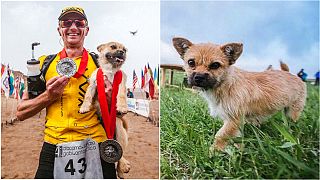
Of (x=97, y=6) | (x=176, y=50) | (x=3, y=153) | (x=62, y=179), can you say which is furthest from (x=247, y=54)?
(x=3, y=153)

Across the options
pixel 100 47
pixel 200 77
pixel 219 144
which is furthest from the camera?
pixel 100 47

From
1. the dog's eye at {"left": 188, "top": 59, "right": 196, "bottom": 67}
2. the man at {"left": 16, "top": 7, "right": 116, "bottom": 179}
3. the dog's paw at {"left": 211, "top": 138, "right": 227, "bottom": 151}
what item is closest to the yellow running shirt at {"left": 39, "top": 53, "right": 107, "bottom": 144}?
the man at {"left": 16, "top": 7, "right": 116, "bottom": 179}

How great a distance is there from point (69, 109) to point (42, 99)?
208 mm

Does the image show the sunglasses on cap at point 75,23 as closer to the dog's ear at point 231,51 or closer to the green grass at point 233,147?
the green grass at point 233,147

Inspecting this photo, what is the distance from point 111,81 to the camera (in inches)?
104

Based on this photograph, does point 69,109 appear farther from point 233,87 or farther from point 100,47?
point 233,87

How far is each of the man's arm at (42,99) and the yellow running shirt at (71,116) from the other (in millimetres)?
30

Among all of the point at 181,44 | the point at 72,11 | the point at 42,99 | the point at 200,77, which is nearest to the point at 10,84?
the point at 42,99

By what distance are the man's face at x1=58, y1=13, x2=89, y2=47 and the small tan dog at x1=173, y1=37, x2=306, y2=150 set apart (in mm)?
635

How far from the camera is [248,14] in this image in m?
2.61

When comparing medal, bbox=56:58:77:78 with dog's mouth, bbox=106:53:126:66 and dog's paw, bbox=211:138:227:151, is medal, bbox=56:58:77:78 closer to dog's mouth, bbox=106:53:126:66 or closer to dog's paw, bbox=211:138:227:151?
dog's mouth, bbox=106:53:126:66

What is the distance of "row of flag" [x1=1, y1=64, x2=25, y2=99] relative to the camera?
266 centimetres

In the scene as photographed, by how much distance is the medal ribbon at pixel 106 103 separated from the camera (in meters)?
2.61

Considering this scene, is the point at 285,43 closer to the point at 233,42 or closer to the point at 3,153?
the point at 233,42
